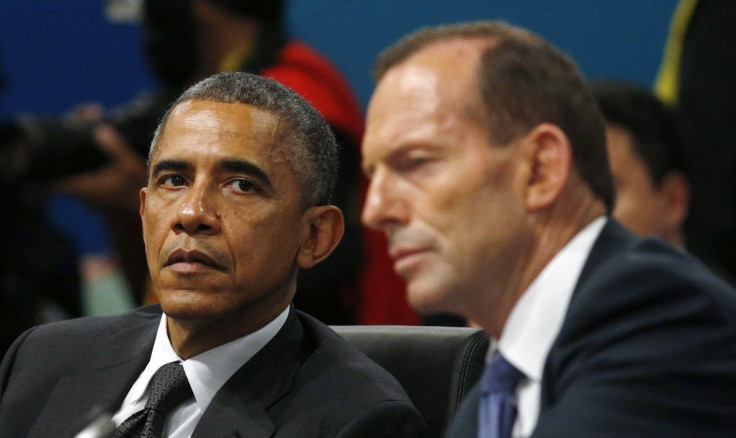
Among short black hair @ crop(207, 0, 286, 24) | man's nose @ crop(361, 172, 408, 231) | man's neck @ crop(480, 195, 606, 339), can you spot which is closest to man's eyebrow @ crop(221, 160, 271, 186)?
man's nose @ crop(361, 172, 408, 231)

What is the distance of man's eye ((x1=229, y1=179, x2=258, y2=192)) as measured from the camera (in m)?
1.88

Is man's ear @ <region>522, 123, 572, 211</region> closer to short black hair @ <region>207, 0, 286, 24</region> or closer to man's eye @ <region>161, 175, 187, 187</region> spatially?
man's eye @ <region>161, 175, 187, 187</region>

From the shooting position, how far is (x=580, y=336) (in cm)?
133

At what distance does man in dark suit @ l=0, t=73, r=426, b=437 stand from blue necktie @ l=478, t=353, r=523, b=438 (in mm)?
381

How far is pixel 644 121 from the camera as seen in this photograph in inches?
130

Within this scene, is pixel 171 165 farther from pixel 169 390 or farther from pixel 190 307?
pixel 169 390

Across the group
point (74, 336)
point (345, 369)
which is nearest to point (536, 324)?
point (345, 369)

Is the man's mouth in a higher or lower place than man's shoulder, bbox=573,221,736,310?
lower

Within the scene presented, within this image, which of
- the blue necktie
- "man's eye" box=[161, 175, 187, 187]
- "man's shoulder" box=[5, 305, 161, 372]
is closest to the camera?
the blue necktie

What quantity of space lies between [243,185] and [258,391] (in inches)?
13.0

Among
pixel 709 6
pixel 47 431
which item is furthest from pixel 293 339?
pixel 709 6

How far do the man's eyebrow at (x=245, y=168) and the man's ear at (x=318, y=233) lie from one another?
116 millimetres

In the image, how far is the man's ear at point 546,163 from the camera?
4.91 feet

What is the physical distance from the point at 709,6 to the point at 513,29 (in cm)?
210
